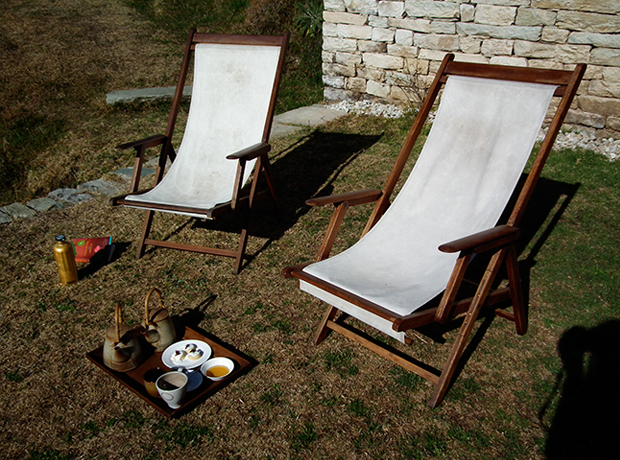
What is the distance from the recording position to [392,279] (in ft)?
7.98

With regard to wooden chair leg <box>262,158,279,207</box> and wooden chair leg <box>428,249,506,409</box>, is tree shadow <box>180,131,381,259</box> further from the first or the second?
wooden chair leg <box>428,249,506,409</box>

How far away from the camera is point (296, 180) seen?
4629 millimetres

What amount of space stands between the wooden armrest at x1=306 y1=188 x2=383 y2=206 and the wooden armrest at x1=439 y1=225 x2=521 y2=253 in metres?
0.67

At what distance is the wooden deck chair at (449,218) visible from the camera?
2229mm

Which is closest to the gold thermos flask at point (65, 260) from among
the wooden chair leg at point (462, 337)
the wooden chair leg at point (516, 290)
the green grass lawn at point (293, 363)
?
the green grass lawn at point (293, 363)

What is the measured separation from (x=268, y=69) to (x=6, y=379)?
2472 mm

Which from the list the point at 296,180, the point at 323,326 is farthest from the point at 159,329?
the point at 296,180

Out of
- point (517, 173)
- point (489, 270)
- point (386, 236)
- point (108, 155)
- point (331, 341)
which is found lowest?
point (108, 155)

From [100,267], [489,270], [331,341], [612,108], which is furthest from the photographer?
[612,108]

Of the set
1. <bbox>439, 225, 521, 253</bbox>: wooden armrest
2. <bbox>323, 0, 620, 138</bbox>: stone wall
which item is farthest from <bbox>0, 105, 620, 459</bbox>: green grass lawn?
<bbox>323, 0, 620, 138</bbox>: stone wall

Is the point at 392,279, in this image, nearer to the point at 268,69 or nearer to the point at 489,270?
the point at 489,270

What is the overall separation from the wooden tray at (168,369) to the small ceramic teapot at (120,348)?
0.12 feet

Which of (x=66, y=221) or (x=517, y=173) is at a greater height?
(x=517, y=173)

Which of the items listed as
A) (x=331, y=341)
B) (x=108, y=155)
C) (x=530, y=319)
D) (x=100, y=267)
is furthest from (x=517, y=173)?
(x=108, y=155)
